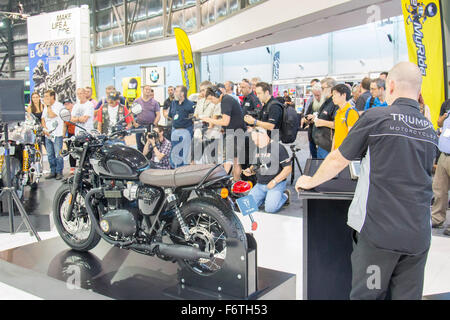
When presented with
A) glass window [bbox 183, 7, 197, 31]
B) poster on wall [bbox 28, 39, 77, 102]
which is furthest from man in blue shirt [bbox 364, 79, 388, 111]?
glass window [bbox 183, 7, 197, 31]

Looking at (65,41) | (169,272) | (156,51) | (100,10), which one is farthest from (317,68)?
(169,272)

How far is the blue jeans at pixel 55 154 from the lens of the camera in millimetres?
7160

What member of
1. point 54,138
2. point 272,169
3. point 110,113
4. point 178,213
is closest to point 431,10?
point 272,169

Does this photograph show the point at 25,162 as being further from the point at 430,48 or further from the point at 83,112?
the point at 430,48

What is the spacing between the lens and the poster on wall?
29.4ft

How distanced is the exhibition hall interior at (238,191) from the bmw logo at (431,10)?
2 centimetres

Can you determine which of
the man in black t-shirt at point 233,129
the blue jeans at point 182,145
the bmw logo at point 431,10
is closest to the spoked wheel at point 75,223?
the man in black t-shirt at point 233,129

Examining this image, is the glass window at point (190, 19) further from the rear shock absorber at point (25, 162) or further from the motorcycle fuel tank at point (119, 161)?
the motorcycle fuel tank at point (119, 161)

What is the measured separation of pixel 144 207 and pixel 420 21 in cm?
408

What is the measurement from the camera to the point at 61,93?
357 inches

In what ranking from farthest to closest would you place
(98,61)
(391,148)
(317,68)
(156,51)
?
(98,61) → (156,51) → (317,68) → (391,148)
